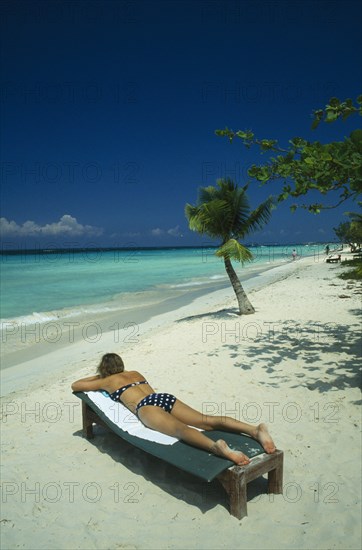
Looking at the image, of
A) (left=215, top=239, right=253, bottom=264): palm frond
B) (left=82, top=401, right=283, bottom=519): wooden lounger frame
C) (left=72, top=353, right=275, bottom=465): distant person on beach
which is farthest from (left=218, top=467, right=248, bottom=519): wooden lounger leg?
(left=215, top=239, right=253, bottom=264): palm frond

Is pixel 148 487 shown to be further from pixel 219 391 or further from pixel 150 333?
pixel 150 333

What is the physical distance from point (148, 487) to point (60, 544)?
1.01 metres

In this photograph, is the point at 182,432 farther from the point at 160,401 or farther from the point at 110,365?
the point at 110,365

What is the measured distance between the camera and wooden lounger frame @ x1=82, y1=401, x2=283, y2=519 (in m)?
3.38

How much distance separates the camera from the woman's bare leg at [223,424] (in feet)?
12.4

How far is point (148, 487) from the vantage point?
401cm

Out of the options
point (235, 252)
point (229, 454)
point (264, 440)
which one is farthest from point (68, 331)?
point (229, 454)

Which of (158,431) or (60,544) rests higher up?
(158,431)

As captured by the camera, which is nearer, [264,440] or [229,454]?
[229,454]

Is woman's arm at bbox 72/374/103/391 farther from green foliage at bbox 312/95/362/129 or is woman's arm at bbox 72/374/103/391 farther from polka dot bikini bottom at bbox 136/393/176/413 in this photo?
green foliage at bbox 312/95/362/129

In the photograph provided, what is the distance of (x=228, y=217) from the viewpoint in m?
12.5

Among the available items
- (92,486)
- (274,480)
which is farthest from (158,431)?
(274,480)

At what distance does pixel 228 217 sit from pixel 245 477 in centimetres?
983

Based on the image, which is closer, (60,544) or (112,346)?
(60,544)
